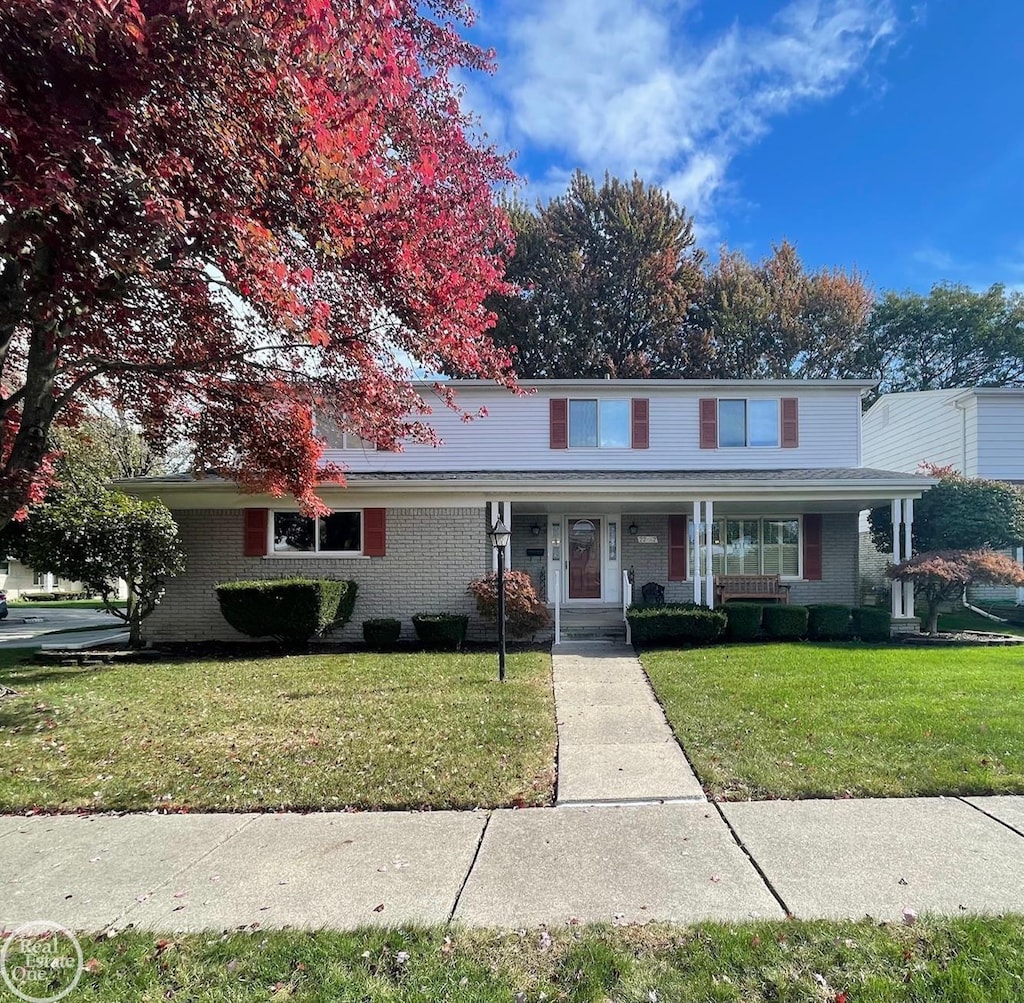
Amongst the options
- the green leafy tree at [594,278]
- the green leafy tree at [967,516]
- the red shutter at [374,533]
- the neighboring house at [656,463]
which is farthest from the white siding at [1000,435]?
the red shutter at [374,533]

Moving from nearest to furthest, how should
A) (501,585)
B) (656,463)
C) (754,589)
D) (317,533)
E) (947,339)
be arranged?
1. (501,585)
2. (317,533)
3. (754,589)
4. (656,463)
5. (947,339)

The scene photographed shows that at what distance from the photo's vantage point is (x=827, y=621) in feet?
37.9

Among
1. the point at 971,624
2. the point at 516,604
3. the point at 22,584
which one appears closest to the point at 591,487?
the point at 516,604

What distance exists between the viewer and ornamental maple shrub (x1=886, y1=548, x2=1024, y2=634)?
36.8 ft

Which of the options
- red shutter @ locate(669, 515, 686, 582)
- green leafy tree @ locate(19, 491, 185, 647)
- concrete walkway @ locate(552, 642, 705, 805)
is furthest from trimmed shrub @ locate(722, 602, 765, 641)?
green leafy tree @ locate(19, 491, 185, 647)

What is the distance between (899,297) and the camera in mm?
28797

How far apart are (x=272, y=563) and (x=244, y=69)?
979cm

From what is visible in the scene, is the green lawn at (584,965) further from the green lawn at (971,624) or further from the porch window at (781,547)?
the green lawn at (971,624)

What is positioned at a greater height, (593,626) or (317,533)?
(317,533)

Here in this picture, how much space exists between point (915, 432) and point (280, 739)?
2046 centimetres

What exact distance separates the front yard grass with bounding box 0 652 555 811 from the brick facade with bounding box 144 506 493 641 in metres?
3.12

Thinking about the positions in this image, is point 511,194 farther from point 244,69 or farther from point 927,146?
point 244,69

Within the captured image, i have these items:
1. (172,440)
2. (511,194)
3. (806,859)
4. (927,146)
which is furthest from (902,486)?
(511,194)

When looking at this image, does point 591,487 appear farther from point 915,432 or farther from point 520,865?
point 915,432
